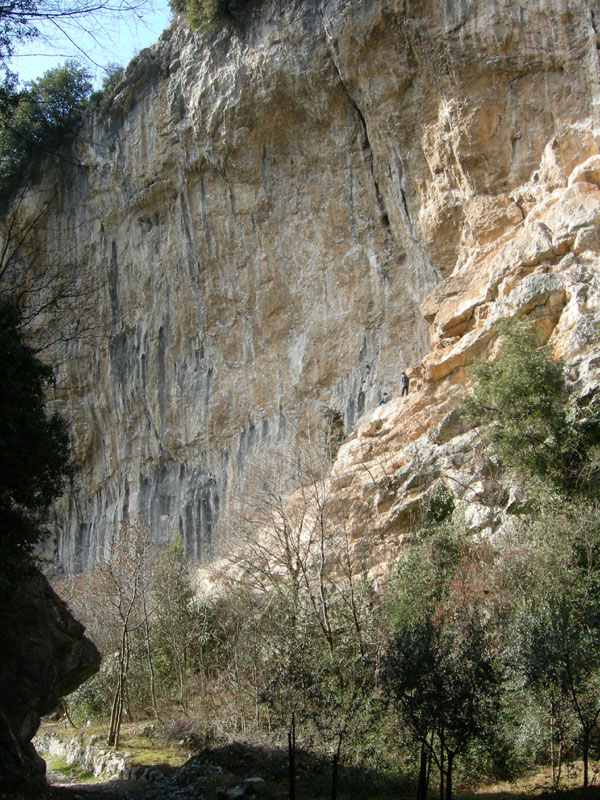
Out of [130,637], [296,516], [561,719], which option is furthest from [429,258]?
[561,719]

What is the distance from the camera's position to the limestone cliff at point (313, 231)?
21.7m

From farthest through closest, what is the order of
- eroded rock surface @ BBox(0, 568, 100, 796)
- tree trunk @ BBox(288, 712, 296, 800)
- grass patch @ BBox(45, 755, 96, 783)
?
grass patch @ BBox(45, 755, 96, 783)
eroded rock surface @ BBox(0, 568, 100, 796)
tree trunk @ BBox(288, 712, 296, 800)

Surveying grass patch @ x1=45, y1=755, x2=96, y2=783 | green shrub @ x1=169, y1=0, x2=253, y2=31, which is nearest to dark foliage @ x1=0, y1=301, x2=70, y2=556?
grass patch @ x1=45, y1=755, x2=96, y2=783

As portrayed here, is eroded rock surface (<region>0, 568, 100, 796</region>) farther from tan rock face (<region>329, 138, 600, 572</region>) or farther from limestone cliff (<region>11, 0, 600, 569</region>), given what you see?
limestone cliff (<region>11, 0, 600, 569</region>)

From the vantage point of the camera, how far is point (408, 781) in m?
11.6

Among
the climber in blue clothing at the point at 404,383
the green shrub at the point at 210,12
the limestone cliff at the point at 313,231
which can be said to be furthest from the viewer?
the green shrub at the point at 210,12

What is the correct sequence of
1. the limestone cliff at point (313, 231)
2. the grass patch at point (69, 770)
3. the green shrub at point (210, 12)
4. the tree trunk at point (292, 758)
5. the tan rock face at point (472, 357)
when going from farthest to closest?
the green shrub at point (210, 12) → the limestone cliff at point (313, 231) → the tan rock face at point (472, 357) → the grass patch at point (69, 770) → the tree trunk at point (292, 758)

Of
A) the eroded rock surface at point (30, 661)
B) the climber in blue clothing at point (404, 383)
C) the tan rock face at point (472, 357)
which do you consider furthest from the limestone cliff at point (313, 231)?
the eroded rock surface at point (30, 661)

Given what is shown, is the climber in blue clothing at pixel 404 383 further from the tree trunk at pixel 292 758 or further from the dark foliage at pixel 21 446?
the tree trunk at pixel 292 758

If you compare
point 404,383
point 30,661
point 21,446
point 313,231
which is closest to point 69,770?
point 30,661

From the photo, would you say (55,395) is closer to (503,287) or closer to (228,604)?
(228,604)

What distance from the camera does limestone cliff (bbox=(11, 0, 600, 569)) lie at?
71.3 feet

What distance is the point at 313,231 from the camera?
96.6ft

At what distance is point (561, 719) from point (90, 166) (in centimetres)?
3189
